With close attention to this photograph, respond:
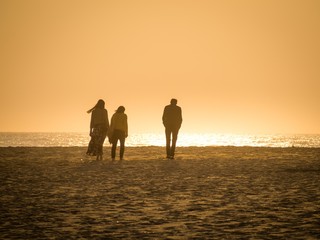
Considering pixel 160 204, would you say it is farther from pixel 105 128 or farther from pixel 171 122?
pixel 171 122

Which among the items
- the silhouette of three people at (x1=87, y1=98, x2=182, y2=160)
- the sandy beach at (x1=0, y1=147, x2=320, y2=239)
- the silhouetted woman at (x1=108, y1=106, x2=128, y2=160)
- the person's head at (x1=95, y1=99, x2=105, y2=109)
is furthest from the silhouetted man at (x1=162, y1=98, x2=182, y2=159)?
the sandy beach at (x1=0, y1=147, x2=320, y2=239)

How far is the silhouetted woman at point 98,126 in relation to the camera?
23.1 m

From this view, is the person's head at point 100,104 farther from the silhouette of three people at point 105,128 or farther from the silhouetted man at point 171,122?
the silhouetted man at point 171,122

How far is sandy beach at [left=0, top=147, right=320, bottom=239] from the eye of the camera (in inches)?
299

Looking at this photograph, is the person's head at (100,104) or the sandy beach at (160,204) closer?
the sandy beach at (160,204)

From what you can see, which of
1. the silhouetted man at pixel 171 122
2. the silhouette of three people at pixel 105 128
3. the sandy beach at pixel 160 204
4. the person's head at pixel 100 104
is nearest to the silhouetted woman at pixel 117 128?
the silhouette of three people at pixel 105 128

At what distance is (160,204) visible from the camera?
10.1 meters

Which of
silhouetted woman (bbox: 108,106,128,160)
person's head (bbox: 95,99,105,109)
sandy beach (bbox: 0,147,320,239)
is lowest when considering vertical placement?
sandy beach (bbox: 0,147,320,239)

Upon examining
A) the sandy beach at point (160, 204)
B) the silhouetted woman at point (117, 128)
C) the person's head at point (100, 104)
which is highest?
the person's head at point (100, 104)

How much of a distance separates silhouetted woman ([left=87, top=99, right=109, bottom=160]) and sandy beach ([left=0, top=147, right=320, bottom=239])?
6378 millimetres

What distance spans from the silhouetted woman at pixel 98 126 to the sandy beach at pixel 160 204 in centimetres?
638

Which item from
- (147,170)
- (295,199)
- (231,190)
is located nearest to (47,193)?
(231,190)

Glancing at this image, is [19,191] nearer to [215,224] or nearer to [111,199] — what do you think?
[111,199]

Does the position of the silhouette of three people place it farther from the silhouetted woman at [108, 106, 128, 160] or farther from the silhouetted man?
the silhouetted man
